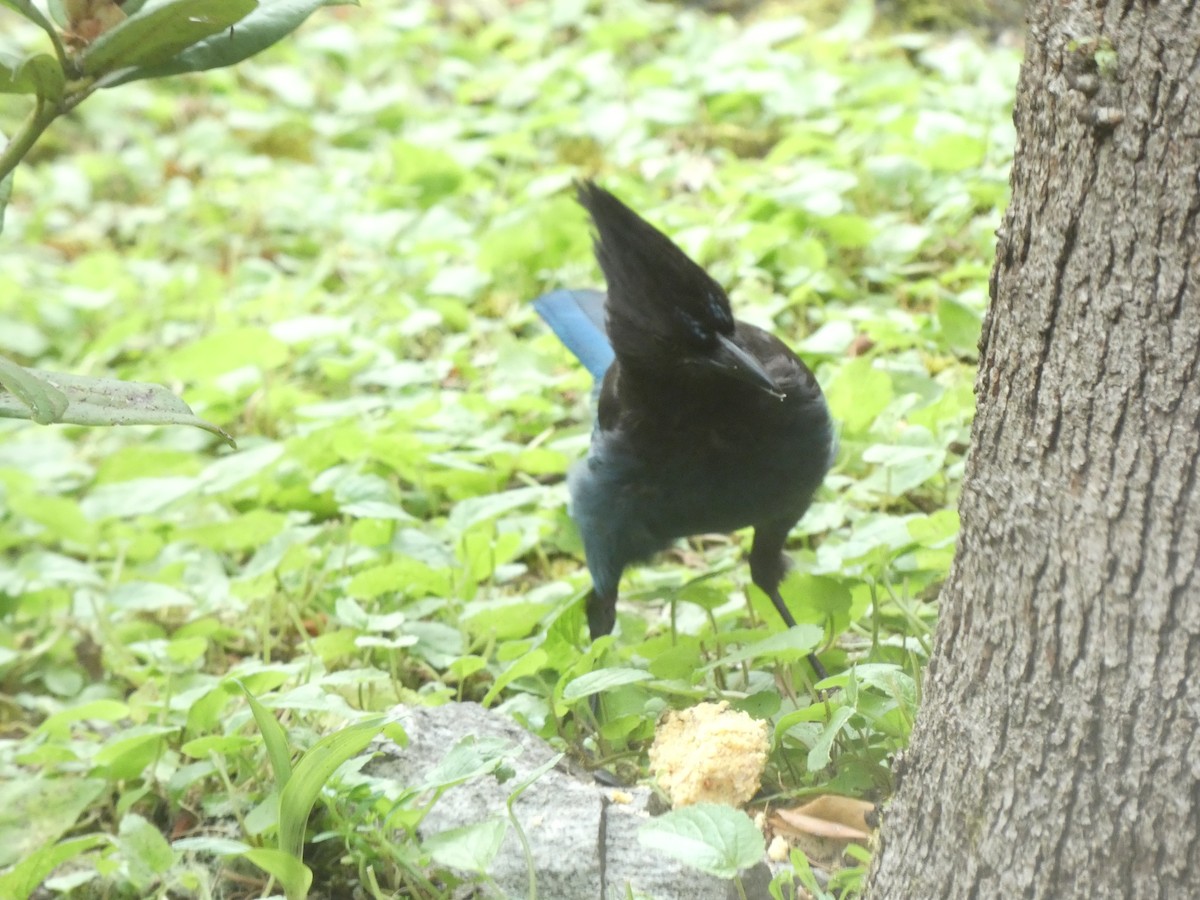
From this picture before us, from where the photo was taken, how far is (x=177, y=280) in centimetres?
536

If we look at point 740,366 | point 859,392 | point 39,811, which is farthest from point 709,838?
point 859,392

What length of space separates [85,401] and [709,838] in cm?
95

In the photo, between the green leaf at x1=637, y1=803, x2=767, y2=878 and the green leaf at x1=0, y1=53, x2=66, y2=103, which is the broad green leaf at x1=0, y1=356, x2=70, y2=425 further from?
the green leaf at x1=637, y1=803, x2=767, y2=878

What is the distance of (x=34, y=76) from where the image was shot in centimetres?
160

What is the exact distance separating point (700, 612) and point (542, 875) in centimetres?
105

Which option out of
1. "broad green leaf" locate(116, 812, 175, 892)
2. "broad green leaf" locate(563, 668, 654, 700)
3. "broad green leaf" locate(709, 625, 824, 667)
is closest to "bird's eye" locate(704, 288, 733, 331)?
"broad green leaf" locate(709, 625, 824, 667)

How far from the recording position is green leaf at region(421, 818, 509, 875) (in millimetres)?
1882

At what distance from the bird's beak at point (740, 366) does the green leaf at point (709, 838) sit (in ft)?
3.28

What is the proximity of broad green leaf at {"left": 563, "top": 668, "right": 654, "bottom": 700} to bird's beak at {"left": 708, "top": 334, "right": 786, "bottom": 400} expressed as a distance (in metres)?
0.71

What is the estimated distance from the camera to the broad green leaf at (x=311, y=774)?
2.03 meters

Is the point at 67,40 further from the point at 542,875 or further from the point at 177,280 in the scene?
the point at 177,280

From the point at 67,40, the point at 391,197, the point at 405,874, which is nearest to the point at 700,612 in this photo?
the point at 405,874

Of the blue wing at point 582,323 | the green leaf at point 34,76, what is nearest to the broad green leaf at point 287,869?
the green leaf at point 34,76

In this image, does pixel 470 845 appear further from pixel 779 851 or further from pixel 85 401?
pixel 85 401
